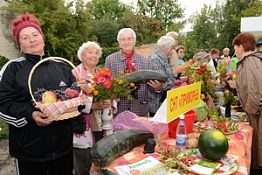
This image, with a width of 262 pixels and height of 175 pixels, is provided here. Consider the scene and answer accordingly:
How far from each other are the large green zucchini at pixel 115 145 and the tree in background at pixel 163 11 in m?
29.0

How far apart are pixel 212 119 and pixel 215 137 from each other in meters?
1.08

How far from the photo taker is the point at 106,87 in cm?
230

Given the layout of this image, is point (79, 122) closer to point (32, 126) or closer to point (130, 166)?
point (32, 126)

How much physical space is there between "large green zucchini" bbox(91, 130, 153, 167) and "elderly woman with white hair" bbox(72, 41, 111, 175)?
0.58 meters

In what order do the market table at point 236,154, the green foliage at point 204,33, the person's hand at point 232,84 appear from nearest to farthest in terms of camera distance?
the market table at point 236,154, the person's hand at point 232,84, the green foliage at point 204,33

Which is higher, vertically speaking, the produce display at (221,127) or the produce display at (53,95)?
the produce display at (53,95)

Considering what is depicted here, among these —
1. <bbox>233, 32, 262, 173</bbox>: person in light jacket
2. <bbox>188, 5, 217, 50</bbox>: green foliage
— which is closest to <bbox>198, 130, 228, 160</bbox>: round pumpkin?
<bbox>233, 32, 262, 173</bbox>: person in light jacket

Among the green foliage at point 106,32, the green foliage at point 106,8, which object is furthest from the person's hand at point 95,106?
the green foliage at point 106,8

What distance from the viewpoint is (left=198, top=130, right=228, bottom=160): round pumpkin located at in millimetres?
1844

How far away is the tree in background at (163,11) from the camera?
3005cm

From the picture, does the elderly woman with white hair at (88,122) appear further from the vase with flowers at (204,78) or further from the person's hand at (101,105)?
the vase with flowers at (204,78)

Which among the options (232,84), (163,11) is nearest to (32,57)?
(232,84)

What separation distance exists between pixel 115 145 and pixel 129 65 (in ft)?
5.46

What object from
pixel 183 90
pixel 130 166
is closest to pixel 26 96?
pixel 130 166
